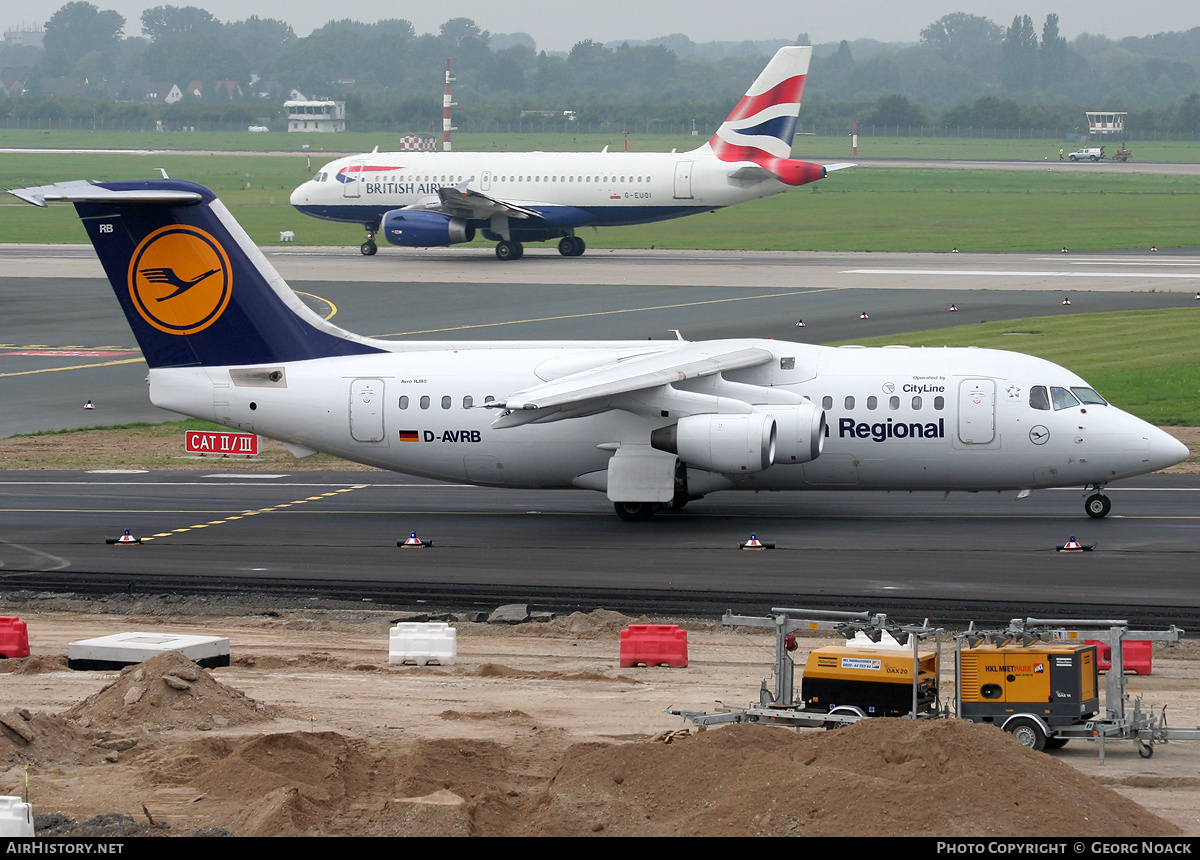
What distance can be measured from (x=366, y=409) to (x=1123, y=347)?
28.0 meters

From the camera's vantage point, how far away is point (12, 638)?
20719mm

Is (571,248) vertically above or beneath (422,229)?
beneath

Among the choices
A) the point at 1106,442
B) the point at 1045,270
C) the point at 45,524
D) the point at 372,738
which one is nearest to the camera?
the point at 372,738

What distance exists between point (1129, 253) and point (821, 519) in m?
53.2

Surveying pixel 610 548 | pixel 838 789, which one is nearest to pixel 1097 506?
pixel 610 548

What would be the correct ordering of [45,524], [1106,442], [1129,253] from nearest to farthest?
[1106,442] < [45,524] < [1129,253]

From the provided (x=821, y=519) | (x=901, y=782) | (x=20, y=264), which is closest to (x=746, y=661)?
(x=901, y=782)

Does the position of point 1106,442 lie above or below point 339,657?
above

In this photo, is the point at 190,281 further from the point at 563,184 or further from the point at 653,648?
the point at 563,184

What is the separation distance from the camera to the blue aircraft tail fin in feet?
96.3

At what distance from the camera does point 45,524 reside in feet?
100

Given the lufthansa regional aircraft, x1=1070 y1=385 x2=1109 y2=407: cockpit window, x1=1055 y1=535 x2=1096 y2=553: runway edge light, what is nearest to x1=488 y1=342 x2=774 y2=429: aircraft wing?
the lufthansa regional aircraft

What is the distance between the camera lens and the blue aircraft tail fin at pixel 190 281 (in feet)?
96.3
